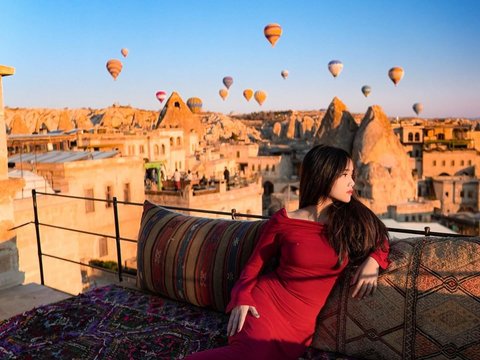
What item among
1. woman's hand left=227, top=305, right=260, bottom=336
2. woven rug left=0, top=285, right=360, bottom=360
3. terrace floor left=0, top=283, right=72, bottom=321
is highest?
woman's hand left=227, top=305, right=260, bottom=336

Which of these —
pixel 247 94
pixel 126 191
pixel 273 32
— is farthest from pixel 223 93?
pixel 126 191

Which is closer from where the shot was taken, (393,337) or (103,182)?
(393,337)

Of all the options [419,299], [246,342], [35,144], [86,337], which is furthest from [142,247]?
[35,144]

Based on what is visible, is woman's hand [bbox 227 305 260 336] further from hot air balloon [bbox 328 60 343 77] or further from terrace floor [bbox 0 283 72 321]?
hot air balloon [bbox 328 60 343 77]

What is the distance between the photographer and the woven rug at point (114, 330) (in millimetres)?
2994

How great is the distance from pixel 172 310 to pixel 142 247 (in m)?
0.59

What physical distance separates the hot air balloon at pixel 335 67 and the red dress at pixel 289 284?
5739 cm

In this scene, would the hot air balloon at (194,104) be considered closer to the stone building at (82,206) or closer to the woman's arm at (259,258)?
the stone building at (82,206)

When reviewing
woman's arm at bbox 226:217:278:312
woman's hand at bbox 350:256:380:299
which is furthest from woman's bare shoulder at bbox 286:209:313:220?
woman's hand at bbox 350:256:380:299

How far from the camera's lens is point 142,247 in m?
3.86

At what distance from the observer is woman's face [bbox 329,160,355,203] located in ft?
9.14

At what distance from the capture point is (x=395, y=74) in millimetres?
57750

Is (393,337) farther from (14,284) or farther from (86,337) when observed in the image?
(14,284)

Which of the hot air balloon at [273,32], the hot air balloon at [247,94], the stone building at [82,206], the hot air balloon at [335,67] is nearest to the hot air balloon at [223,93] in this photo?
the hot air balloon at [247,94]
